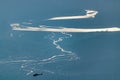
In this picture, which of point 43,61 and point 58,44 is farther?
point 58,44

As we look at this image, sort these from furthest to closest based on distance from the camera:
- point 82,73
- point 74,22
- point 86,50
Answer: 1. point 74,22
2. point 86,50
3. point 82,73

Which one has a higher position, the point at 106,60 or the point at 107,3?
the point at 107,3

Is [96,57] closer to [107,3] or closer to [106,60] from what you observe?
[106,60]

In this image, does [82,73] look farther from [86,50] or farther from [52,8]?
[52,8]

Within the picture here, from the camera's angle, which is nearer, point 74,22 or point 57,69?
point 57,69

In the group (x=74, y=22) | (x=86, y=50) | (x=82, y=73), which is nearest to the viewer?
(x=82, y=73)

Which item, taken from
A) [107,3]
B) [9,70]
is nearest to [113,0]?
[107,3]
